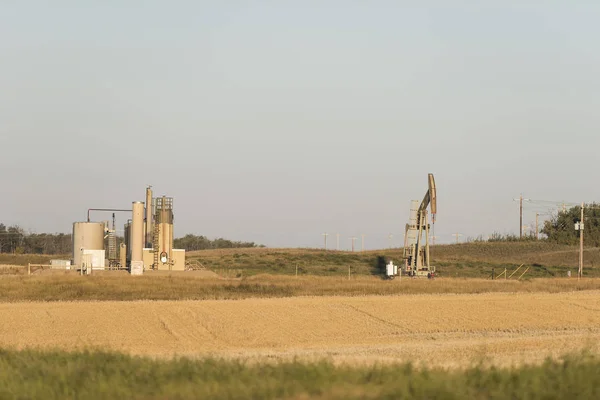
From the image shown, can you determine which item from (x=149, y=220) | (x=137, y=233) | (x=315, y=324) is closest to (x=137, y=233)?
(x=137, y=233)

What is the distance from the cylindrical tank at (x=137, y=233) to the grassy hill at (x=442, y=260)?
6.27 meters

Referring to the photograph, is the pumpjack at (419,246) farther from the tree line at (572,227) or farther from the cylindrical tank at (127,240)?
the tree line at (572,227)

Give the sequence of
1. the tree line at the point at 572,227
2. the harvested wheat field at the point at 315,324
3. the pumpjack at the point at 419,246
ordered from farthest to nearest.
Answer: the tree line at the point at 572,227 → the pumpjack at the point at 419,246 → the harvested wheat field at the point at 315,324

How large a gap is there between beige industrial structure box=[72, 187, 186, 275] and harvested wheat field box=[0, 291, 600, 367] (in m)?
20.3

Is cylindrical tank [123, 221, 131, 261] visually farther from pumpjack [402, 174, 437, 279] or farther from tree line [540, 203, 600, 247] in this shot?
tree line [540, 203, 600, 247]

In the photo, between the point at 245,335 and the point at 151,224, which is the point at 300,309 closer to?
the point at 245,335

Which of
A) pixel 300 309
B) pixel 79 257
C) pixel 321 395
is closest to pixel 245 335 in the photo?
pixel 300 309

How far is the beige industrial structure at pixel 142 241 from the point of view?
56875 millimetres

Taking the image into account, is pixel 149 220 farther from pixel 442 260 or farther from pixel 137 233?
pixel 442 260

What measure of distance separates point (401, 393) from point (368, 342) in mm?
17705

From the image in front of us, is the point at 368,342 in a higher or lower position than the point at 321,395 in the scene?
lower

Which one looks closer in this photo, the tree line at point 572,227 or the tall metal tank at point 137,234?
the tall metal tank at point 137,234

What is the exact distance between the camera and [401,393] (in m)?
8.49

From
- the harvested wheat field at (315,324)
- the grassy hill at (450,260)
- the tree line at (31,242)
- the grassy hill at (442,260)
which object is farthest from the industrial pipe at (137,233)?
the tree line at (31,242)
